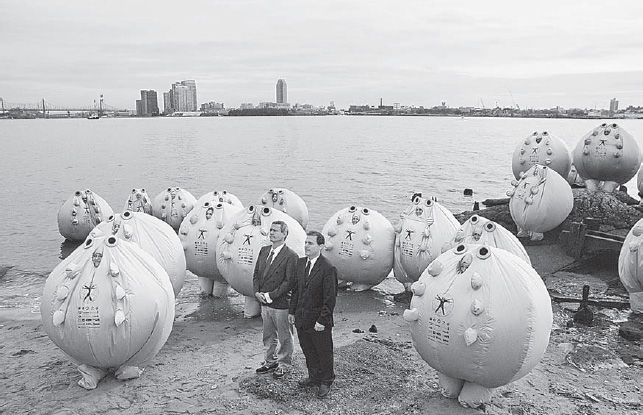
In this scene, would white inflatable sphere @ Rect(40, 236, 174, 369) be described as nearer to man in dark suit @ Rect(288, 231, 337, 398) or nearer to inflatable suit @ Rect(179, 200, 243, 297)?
man in dark suit @ Rect(288, 231, 337, 398)

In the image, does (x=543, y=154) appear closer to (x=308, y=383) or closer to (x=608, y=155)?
(x=608, y=155)

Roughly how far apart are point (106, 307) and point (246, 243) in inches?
146

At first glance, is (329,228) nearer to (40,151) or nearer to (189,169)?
(189,169)

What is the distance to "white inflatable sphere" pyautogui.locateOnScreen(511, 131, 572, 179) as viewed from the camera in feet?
66.0

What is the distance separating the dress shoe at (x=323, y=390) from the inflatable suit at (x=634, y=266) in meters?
6.94

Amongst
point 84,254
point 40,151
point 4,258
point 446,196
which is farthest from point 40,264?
point 40,151

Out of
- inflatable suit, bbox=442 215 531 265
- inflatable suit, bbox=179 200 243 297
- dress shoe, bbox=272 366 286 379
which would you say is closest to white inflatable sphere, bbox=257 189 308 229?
inflatable suit, bbox=179 200 243 297

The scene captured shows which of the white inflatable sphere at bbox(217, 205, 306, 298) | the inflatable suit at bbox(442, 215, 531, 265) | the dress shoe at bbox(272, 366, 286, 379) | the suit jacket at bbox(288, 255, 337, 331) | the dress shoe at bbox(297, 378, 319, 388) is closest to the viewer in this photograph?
the suit jacket at bbox(288, 255, 337, 331)


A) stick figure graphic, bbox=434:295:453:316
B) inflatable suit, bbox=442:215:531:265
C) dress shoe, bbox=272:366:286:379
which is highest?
inflatable suit, bbox=442:215:531:265

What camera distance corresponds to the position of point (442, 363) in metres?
7.15

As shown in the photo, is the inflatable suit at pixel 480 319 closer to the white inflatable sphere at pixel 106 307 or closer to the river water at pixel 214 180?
the white inflatable sphere at pixel 106 307

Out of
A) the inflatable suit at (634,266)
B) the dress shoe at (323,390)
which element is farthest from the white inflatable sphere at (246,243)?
the inflatable suit at (634,266)

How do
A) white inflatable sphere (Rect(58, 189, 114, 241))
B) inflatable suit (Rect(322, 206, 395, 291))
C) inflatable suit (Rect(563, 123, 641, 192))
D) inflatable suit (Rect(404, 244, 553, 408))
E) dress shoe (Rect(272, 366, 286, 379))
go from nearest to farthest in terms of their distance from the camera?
inflatable suit (Rect(404, 244, 553, 408)) < dress shoe (Rect(272, 366, 286, 379)) < inflatable suit (Rect(322, 206, 395, 291)) < inflatable suit (Rect(563, 123, 641, 192)) < white inflatable sphere (Rect(58, 189, 114, 241))

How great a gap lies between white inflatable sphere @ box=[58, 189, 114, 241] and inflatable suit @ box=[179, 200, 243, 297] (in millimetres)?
8314
